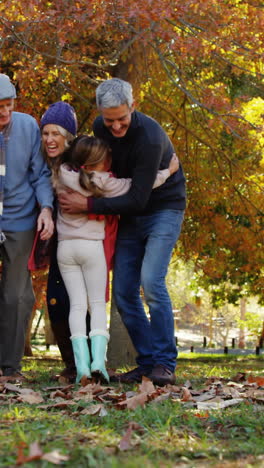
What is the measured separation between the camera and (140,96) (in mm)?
10297

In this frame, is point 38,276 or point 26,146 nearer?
point 26,146

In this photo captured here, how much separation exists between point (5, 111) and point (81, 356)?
1.86 m

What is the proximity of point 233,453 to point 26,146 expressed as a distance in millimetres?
3189

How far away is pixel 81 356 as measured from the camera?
4.71m

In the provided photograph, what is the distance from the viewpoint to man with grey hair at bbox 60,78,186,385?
4.80 m

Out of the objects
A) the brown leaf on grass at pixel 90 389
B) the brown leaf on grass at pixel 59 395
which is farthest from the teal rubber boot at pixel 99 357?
the brown leaf on grass at pixel 59 395

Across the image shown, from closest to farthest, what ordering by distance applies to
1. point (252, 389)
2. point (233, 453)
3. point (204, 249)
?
point (233, 453)
point (252, 389)
point (204, 249)

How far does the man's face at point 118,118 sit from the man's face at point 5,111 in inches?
29.1

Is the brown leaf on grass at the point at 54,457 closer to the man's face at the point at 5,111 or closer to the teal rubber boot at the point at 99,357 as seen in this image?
the teal rubber boot at the point at 99,357

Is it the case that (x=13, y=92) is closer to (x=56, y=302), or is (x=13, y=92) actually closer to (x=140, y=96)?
(x=56, y=302)

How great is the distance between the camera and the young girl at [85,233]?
4.91 meters

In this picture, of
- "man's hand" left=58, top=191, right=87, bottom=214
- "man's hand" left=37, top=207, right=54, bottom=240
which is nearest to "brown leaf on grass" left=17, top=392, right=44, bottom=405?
"man's hand" left=37, top=207, right=54, bottom=240

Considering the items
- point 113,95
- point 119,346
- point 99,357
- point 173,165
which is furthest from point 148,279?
point 119,346

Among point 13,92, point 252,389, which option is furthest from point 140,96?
point 252,389
